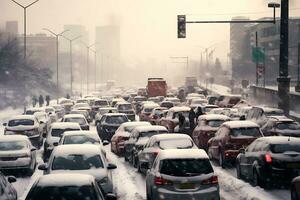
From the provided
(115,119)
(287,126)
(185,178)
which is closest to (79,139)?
(185,178)

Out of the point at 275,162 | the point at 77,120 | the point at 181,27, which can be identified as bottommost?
the point at 77,120

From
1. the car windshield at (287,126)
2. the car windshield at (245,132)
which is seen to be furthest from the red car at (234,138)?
the car windshield at (287,126)

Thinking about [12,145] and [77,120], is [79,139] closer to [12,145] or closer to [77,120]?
[12,145]

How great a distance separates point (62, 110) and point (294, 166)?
40.6m

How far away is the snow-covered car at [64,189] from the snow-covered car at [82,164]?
3717 mm

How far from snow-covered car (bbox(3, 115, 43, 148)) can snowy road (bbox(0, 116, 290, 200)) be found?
24.7 ft

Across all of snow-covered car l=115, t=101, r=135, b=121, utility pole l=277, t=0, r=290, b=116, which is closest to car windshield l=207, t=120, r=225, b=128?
utility pole l=277, t=0, r=290, b=116

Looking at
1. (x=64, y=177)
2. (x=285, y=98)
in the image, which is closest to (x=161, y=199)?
(x=64, y=177)

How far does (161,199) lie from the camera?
14.2 meters

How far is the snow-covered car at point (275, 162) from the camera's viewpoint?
17.2 metres

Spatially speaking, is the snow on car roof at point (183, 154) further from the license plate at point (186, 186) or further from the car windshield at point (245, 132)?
the car windshield at point (245, 132)

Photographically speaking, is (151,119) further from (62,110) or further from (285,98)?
(62,110)

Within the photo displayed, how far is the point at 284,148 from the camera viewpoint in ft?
57.7

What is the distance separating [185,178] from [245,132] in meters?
9.10
